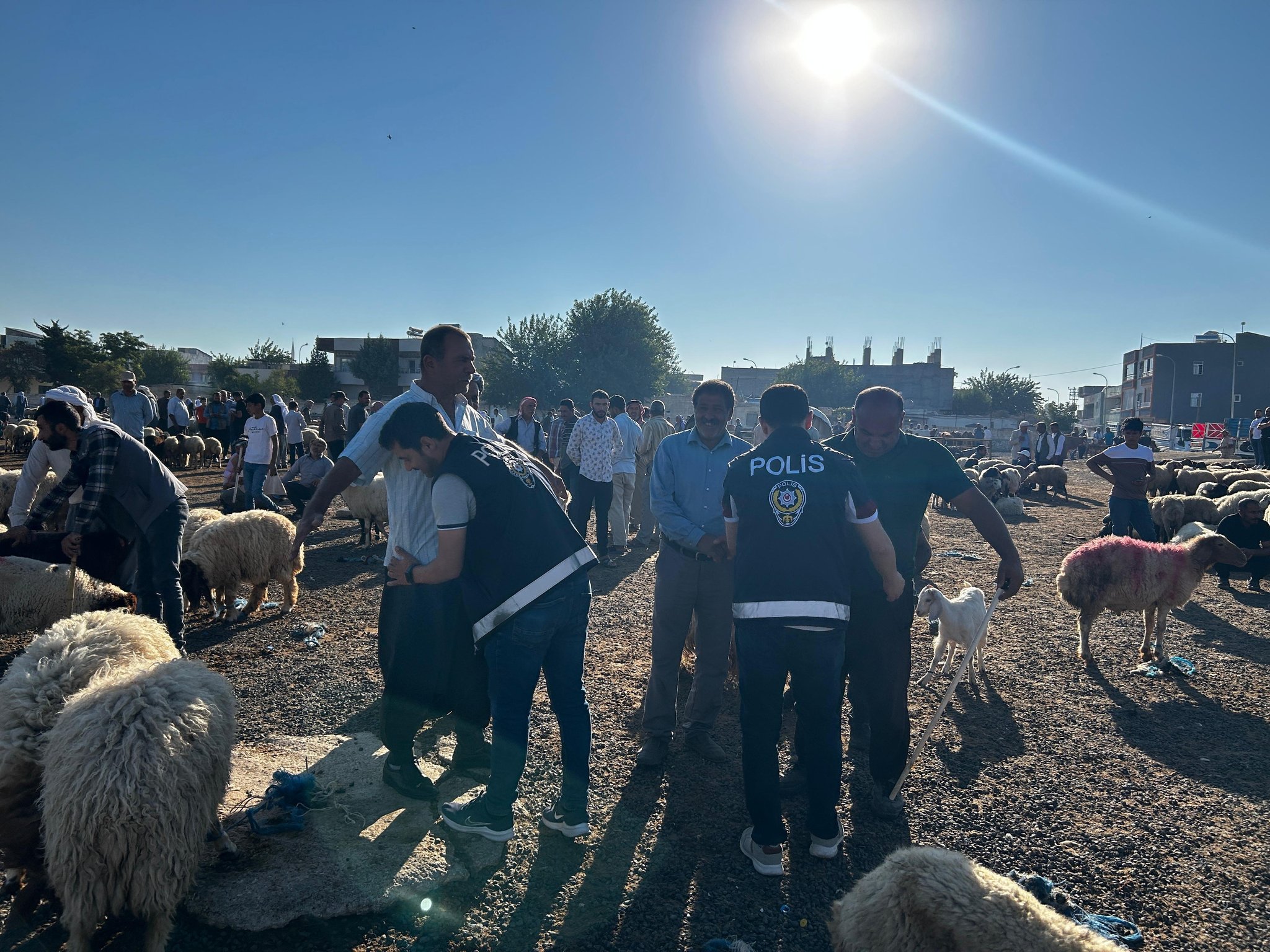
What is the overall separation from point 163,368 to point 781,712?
3108 inches

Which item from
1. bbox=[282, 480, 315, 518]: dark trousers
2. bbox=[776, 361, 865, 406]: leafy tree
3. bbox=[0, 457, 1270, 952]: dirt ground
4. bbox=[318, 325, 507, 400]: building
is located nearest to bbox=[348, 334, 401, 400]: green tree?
bbox=[318, 325, 507, 400]: building

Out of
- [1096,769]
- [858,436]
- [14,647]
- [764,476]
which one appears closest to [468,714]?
[764,476]

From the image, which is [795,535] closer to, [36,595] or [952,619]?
[952,619]

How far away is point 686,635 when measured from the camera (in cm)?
422

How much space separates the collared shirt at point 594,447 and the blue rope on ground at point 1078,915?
645 centimetres

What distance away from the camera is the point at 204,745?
2.83 m

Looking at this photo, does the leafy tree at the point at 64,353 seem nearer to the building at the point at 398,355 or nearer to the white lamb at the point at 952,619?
the building at the point at 398,355

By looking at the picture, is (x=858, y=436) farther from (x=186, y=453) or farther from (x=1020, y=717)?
(x=186, y=453)

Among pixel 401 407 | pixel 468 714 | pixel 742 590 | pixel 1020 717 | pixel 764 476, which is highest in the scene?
pixel 401 407

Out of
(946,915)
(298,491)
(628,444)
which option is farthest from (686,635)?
(298,491)

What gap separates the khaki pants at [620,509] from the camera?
1002 cm

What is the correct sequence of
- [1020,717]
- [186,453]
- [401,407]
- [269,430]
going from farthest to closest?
[186,453], [269,430], [1020,717], [401,407]

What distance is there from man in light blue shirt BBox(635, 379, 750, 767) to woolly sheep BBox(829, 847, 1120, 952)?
1.78 metres

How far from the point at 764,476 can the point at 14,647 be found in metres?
6.44
